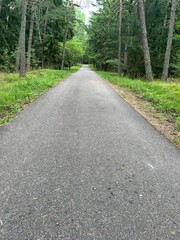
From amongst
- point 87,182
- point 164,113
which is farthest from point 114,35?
point 87,182

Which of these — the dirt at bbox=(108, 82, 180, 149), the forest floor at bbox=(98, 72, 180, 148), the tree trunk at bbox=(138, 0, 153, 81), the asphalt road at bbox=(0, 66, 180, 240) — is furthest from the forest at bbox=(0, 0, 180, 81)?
the asphalt road at bbox=(0, 66, 180, 240)

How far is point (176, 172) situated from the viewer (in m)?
3.00

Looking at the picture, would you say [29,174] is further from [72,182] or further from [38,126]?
[38,126]

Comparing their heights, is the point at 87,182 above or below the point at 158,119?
below

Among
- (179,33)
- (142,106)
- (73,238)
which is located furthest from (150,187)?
(179,33)

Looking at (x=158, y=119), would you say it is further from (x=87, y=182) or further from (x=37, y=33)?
(x=37, y=33)

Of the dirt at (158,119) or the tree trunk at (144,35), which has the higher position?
the tree trunk at (144,35)

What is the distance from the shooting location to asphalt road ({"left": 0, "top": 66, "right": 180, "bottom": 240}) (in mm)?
1935

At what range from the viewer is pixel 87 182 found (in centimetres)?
265

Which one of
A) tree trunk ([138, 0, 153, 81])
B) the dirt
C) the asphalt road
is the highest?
tree trunk ([138, 0, 153, 81])

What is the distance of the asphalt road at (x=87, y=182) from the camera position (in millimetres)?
1935

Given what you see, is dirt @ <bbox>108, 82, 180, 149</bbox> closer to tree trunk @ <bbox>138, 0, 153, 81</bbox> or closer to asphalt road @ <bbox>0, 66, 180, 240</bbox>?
asphalt road @ <bbox>0, 66, 180, 240</bbox>

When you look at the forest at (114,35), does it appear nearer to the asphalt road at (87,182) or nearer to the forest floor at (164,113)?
the forest floor at (164,113)

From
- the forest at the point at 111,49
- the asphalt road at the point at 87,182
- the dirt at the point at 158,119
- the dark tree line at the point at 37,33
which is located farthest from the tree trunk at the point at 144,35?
the asphalt road at the point at 87,182
